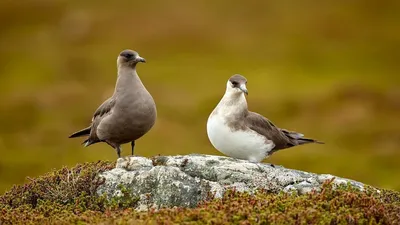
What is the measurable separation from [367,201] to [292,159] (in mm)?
18360

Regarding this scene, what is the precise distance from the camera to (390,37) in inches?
1797

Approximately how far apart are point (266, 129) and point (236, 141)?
2.49ft

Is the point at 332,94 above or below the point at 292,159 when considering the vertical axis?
above

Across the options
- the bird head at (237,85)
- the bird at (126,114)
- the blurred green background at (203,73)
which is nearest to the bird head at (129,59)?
the bird at (126,114)

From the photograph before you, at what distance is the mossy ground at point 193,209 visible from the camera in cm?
853

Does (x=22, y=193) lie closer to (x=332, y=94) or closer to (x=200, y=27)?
(x=332, y=94)

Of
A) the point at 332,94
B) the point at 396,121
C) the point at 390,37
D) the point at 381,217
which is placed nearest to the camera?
the point at 381,217

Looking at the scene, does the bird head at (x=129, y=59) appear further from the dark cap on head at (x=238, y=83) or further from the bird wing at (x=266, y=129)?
the bird wing at (x=266, y=129)

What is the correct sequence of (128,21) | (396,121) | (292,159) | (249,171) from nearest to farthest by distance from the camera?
Answer: (249,171) → (292,159) → (396,121) → (128,21)

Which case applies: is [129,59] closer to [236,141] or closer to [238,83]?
[238,83]

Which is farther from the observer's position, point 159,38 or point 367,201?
point 159,38

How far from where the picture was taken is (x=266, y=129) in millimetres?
11930

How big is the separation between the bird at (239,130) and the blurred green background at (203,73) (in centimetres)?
1238

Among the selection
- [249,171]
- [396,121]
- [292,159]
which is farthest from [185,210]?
[396,121]
